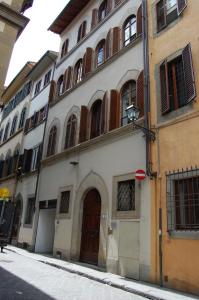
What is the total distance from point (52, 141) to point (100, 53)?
537 centimetres

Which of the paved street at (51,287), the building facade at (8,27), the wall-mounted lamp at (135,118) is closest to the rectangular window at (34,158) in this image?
the paved street at (51,287)

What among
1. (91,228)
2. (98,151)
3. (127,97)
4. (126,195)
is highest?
(127,97)

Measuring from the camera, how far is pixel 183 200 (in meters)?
7.78

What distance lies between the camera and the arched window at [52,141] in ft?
51.6

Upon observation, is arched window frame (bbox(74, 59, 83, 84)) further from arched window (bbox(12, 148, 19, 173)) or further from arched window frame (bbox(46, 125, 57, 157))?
arched window (bbox(12, 148, 19, 173))

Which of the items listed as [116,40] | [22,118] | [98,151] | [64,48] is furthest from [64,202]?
[22,118]

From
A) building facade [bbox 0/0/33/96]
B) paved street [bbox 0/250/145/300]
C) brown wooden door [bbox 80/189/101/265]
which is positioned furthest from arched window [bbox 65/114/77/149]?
paved street [bbox 0/250/145/300]

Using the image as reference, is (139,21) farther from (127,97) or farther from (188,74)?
(188,74)

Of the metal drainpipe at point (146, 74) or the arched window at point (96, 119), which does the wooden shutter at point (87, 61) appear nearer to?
the arched window at point (96, 119)

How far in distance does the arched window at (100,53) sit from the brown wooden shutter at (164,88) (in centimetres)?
493

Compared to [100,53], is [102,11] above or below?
above

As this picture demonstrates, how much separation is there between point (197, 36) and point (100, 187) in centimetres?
606

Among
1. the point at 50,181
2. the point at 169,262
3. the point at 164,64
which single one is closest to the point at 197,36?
the point at 164,64

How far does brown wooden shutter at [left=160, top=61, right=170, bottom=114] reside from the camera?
8.92 m
